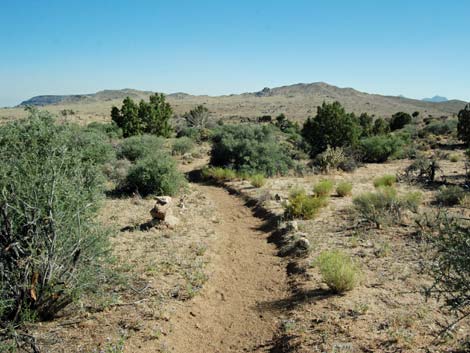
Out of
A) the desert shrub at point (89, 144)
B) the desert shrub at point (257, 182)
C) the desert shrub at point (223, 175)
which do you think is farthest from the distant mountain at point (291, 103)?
the desert shrub at point (89, 144)

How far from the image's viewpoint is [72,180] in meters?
5.68

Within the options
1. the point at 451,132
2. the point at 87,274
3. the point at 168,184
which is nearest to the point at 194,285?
the point at 87,274

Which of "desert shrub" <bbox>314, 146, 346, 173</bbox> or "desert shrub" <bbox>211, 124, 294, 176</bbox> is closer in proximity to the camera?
"desert shrub" <bbox>211, 124, 294, 176</bbox>

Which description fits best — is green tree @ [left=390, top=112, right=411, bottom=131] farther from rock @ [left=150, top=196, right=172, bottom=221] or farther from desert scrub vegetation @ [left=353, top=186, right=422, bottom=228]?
rock @ [left=150, top=196, right=172, bottom=221]

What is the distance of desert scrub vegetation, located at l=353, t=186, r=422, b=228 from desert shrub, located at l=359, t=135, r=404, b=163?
12667mm

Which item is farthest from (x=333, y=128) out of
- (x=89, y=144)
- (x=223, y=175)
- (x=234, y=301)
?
(x=234, y=301)

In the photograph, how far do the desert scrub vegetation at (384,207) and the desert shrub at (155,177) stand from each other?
23.2 ft

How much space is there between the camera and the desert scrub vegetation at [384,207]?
9.99 meters

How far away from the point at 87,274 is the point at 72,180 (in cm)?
145

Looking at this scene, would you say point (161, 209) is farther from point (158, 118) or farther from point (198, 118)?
point (198, 118)

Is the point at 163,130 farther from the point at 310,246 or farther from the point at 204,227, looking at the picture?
the point at 310,246

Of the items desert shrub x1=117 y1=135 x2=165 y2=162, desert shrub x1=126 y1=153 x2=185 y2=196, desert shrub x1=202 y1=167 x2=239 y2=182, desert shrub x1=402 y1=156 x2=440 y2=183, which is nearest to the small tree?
desert shrub x1=117 y1=135 x2=165 y2=162

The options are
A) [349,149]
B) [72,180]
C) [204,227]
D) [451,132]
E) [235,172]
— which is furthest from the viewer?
[451,132]

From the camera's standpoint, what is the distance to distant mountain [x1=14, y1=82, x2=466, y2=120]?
81.8 m
